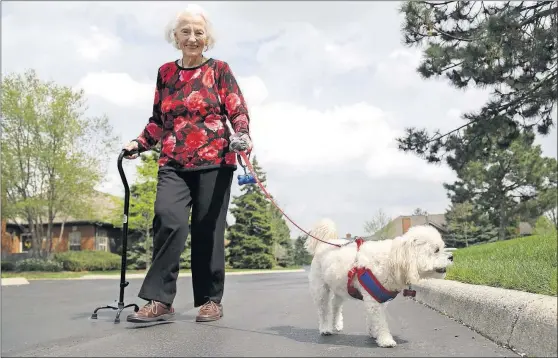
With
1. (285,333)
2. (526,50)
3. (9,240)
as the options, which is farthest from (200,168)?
(9,240)

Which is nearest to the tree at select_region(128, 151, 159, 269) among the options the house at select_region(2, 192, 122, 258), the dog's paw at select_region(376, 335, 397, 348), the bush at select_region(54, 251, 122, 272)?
the bush at select_region(54, 251, 122, 272)

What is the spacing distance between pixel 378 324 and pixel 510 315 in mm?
892

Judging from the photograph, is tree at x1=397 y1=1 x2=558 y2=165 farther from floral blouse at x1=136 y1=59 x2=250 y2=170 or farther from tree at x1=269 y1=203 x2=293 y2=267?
tree at x1=269 y1=203 x2=293 y2=267

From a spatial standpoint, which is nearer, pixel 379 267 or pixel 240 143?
pixel 379 267

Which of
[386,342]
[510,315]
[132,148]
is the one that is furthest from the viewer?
[132,148]

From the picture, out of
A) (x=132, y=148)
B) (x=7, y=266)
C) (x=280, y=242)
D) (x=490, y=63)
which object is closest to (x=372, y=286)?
(x=132, y=148)

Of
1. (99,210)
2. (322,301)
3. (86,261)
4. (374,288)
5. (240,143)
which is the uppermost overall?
(99,210)

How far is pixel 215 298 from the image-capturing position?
5148 millimetres

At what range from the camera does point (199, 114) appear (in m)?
4.94

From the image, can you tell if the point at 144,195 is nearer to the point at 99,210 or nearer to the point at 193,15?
the point at 99,210

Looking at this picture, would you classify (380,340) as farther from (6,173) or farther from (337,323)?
(6,173)

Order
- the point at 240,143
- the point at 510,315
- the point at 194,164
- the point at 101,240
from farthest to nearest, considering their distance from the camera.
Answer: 1. the point at 101,240
2. the point at 194,164
3. the point at 240,143
4. the point at 510,315

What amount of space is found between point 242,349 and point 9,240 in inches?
2152

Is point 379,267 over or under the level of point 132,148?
under
